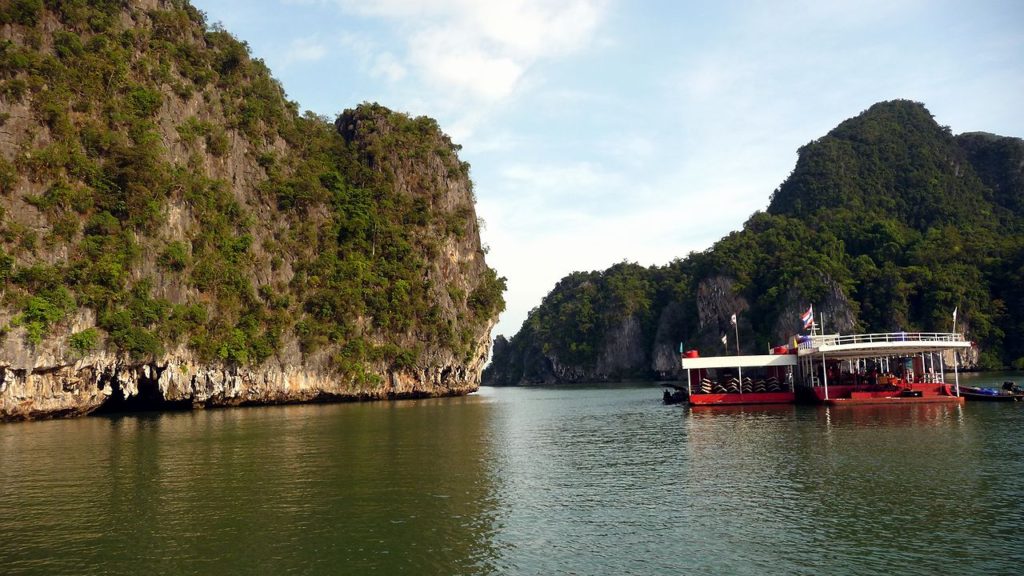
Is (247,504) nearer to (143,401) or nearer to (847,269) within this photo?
(143,401)

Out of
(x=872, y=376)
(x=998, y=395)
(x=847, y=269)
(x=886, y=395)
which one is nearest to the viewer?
(x=886, y=395)

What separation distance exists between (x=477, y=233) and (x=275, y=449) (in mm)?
54706

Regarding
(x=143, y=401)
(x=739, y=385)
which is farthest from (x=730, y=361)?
(x=143, y=401)

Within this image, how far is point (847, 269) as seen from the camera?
94.6 m

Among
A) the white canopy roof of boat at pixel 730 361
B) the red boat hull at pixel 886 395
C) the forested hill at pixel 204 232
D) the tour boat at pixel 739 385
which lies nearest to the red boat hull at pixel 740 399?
the tour boat at pixel 739 385

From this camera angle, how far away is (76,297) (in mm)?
39844

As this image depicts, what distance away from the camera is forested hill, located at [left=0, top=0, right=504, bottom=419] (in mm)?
40156

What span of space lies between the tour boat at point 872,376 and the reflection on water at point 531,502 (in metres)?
8.13

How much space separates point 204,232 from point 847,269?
8466 centimetres

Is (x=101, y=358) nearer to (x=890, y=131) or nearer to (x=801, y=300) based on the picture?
(x=801, y=300)

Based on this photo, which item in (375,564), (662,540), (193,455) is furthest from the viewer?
(193,455)

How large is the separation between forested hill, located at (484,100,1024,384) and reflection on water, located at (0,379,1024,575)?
222ft

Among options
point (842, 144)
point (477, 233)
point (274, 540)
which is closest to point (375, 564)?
point (274, 540)

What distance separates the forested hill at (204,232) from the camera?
4016 centimetres
